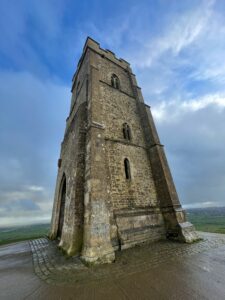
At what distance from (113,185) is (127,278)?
4.14 m

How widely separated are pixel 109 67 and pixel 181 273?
615 inches

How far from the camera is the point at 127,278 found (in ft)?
12.2

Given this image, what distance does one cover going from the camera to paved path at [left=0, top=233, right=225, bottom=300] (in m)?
3.04

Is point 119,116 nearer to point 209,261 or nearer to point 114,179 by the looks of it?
point 114,179

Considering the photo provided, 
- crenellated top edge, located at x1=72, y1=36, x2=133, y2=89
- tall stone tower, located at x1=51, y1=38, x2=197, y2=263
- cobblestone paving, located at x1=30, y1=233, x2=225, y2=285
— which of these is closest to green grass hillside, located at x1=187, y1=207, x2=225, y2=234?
tall stone tower, located at x1=51, y1=38, x2=197, y2=263

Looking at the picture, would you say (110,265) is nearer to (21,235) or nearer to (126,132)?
(126,132)

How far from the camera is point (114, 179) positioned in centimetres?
773

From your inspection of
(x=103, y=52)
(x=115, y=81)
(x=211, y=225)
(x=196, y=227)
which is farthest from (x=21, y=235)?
(x=103, y=52)

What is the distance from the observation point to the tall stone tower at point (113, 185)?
19.3 ft

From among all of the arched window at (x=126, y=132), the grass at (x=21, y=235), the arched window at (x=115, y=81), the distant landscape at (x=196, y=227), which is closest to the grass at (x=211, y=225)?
the distant landscape at (x=196, y=227)

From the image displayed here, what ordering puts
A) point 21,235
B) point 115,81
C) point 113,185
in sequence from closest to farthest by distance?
point 113,185 → point 115,81 → point 21,235

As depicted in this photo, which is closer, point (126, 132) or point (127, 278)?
point (127, 278)

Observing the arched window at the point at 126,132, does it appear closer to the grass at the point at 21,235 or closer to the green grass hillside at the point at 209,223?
the green grass hillside at the point at 209,223

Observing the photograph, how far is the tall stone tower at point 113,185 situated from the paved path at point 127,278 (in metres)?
0.82
